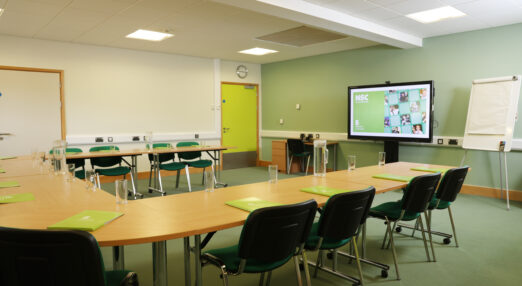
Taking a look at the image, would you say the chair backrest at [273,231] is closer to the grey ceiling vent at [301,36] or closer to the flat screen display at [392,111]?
the grey ceiling vent at [301,36]

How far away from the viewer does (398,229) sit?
3936 mm

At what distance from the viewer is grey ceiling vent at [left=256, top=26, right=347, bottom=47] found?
18.9 ft

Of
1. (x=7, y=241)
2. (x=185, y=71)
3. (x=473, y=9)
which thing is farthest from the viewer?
(x=185, y=71)

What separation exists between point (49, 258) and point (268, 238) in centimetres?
96

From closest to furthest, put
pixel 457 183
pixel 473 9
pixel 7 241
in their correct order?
pixel 7 241 < pixel 457 183 < pixel 473 9

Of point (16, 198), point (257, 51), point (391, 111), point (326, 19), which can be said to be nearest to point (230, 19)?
point (326, 19)

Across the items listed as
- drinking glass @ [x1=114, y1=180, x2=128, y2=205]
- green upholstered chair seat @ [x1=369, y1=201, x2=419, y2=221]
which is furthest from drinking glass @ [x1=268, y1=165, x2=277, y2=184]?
drinking glass @ [x1=114, y1=180, x2=128, y2=205]

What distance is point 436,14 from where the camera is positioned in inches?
193

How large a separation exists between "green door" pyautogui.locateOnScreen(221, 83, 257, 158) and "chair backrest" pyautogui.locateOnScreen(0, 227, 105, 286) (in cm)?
735

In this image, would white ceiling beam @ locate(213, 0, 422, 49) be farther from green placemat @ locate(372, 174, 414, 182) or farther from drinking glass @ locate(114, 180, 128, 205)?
drinking glass @ locate(114, 180, 128, 205)

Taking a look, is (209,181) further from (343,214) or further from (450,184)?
(450,184)

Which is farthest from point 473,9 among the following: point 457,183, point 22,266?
point 22,266

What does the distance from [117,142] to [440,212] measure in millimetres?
5895

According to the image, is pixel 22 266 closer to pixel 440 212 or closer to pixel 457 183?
pixel 457 183
